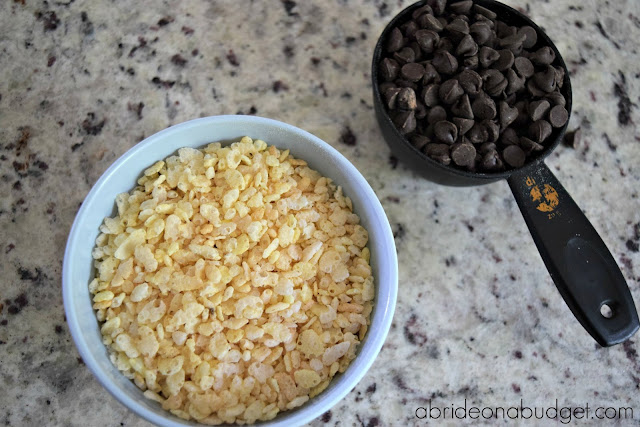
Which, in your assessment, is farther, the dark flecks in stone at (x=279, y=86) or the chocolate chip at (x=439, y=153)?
the dark flecks in stone at (x=279, y=86)

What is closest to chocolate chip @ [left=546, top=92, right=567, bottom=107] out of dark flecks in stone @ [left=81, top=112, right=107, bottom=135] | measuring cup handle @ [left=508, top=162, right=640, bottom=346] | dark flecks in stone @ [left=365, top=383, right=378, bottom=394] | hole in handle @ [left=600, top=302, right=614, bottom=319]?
measuring cup handle @ [left=508, top=162, right=640, bottom=346]

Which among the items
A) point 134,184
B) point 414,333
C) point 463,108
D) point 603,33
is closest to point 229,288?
point 134,184

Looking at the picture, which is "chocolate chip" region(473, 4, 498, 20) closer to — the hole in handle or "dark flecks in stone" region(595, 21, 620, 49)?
"dark flecks in stone" region(595, 21, 620, 49)

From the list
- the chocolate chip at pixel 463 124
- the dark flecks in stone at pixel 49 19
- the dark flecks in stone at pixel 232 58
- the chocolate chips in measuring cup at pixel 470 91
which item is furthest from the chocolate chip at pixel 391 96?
the dark flecks in stone at pixel 49 19

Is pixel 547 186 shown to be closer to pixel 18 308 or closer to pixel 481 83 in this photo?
pixel 481 83

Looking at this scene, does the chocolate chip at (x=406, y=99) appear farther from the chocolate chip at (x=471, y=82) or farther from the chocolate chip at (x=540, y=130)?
the chocolate chip at (x=540, y=130)

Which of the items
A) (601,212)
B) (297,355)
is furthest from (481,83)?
(297,355)
